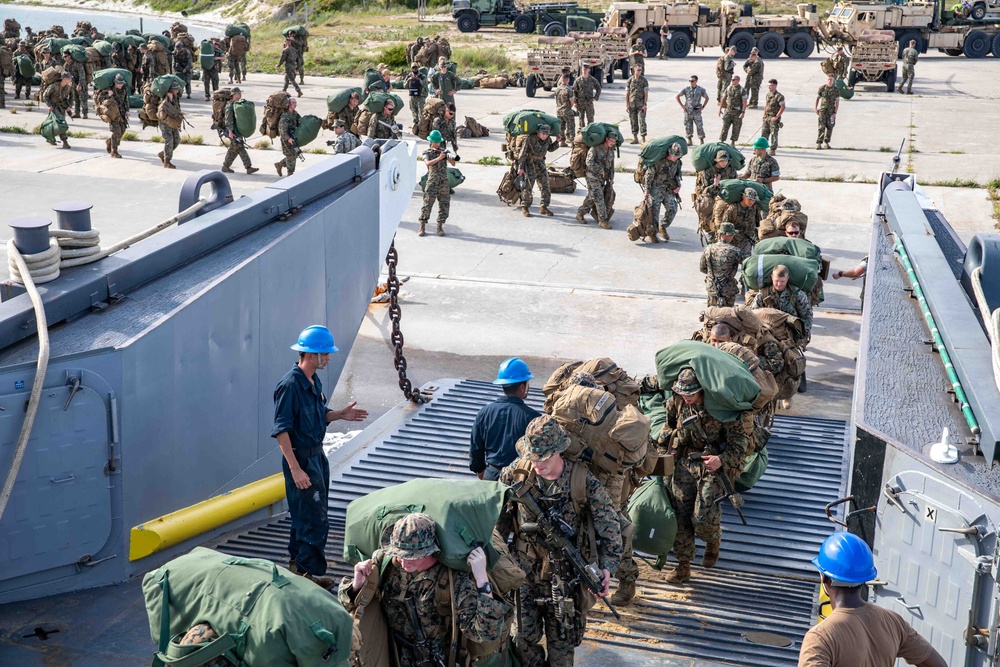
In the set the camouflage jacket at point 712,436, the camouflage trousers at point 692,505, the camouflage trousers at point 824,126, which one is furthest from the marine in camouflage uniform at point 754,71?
the camouflage trousers at point 692,505

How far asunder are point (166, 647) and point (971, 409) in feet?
10.4

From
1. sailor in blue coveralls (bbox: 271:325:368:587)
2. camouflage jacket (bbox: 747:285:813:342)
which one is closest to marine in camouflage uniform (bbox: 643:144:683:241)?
camouflage jacket (bbox: 747:285:813:342)

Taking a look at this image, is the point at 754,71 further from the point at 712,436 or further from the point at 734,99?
the point at 712,436

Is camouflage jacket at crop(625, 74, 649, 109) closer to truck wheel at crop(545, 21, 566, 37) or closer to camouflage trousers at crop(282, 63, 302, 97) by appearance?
camouflage trousers at crop(282, 63, 302, 97)

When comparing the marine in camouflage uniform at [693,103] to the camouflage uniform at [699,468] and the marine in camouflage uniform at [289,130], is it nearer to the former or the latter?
the marine in camouflage uniform at [289,130]

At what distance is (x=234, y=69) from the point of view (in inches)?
1226

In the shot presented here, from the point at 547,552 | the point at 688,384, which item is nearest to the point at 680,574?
the point at 688,384

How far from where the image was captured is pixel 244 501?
6.31m

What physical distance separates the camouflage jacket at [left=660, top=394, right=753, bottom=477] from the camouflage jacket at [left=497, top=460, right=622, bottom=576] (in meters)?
1.37

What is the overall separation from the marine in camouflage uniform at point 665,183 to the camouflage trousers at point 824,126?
7667 mm

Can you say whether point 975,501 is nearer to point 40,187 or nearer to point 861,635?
point 861,635

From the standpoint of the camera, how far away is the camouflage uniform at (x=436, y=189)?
13.3 meters

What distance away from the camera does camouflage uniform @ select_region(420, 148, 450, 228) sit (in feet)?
43.5

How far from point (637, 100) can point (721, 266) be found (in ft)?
36.2
